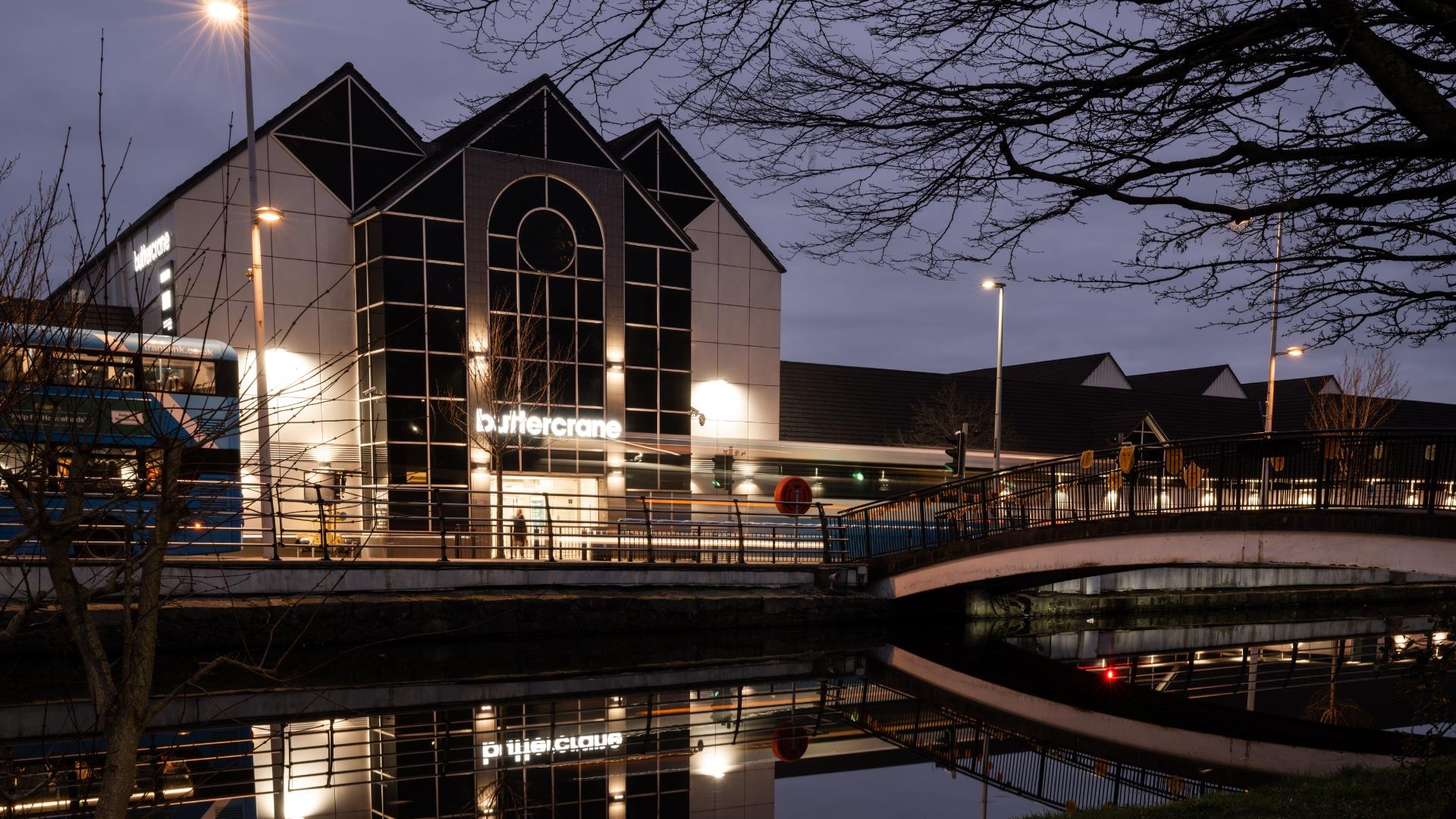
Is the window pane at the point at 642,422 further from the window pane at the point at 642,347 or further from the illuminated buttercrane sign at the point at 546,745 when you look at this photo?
the illuminated buttercrane sign at the point at 546,745

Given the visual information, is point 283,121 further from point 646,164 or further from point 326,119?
point 646,164

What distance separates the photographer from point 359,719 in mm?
10492

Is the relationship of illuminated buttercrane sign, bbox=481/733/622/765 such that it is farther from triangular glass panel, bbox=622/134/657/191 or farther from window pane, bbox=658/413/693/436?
triangular glass panel, bbox=622/134/657/191

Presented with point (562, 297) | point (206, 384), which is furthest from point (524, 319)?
point (206, 384)

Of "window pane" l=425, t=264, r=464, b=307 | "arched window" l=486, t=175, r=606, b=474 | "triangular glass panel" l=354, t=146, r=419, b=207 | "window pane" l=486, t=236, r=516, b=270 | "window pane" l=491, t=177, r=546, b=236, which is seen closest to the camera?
"window pane" l=425, t=264, r=464, b=307

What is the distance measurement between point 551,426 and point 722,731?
18071 millimetres

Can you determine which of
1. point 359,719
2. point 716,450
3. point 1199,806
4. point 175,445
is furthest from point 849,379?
point 175,445

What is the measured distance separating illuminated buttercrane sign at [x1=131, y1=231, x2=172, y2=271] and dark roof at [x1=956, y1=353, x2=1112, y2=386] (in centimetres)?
3430

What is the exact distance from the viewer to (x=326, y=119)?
27.7m

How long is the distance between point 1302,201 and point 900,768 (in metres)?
6.42

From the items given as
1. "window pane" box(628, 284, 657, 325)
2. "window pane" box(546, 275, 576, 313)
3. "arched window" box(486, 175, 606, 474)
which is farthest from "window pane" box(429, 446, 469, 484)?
"window pane" box(628, 284, 657, 325)

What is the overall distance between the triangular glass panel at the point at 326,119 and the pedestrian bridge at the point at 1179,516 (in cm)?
1768

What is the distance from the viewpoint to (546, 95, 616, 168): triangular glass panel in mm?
28656

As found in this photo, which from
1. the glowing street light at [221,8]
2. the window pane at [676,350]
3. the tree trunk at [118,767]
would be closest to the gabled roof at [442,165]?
the window pane at [676,350]
